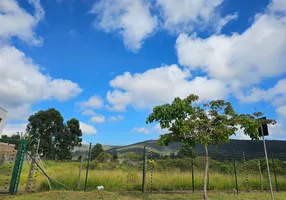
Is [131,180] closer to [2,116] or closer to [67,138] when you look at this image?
[2,116]

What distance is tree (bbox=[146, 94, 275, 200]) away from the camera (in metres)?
6.89

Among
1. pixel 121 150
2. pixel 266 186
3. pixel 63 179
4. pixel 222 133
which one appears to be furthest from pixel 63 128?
pixel 222 133

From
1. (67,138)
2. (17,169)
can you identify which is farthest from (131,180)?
(67,138)

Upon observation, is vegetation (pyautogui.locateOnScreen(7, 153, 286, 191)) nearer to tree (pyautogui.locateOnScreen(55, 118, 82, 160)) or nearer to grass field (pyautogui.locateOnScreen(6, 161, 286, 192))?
grass field (pyautogui.locateOnScreen(6, 161, 286, 192))

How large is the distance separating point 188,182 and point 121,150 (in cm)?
611

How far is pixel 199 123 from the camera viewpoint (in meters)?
7.04

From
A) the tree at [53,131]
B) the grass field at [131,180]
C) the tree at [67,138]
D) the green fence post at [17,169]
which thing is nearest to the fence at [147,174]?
the grass field at [131,180]

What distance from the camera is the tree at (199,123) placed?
6887 mm

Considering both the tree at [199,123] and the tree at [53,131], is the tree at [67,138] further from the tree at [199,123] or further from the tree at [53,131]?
the tree at [199,123]

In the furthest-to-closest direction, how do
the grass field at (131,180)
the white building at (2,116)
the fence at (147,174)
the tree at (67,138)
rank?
the tree at (67,138), the white building at (2,116), the grass field at (131,180), the fence at (147,174)

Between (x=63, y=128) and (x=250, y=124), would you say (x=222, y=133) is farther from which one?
(x=63, y=128)

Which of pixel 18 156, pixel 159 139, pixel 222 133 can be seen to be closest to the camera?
pixel 222 133

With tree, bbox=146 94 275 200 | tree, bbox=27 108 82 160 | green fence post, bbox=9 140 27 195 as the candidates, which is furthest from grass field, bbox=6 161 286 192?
tree, bbox=27 108 82 160

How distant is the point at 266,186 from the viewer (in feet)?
40.4
